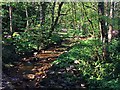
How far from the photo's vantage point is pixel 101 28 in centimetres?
1310

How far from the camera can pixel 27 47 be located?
59.7ft

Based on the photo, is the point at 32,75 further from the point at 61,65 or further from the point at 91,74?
the point at 91,74

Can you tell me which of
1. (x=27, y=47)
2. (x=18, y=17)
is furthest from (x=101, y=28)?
(x=18, y=17)

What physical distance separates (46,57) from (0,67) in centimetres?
408

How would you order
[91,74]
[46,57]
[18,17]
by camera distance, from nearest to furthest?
[91,74] → [46,57] → [18,17]

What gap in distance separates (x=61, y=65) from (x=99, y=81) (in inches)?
118

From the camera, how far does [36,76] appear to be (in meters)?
13.4

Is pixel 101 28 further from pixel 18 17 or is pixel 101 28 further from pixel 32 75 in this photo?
pixel 18 17

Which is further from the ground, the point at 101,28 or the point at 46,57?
the point at 101,28

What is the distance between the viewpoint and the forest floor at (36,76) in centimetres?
1193

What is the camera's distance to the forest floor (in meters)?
11.9

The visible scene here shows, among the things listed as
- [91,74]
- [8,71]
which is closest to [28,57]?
[8,71]

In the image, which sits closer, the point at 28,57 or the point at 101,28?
the point at 101,28

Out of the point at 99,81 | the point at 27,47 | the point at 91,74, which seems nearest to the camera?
the point at 99,81
